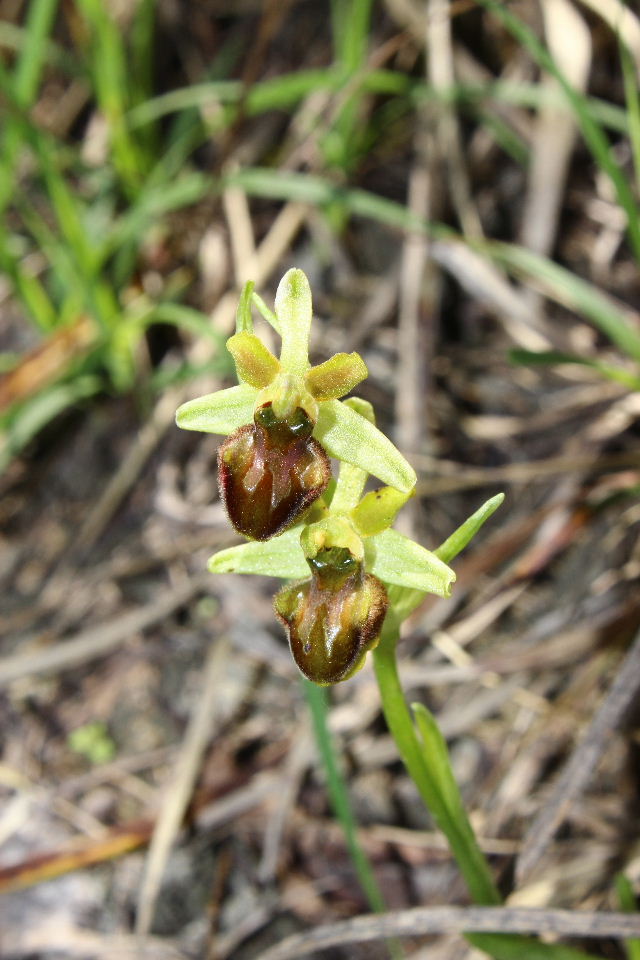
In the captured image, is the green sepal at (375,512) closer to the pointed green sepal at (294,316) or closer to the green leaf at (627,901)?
the pointed green sepal at (294,316)

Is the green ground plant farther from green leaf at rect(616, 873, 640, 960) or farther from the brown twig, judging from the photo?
green leaf at rect(616, 873, 640, 960)

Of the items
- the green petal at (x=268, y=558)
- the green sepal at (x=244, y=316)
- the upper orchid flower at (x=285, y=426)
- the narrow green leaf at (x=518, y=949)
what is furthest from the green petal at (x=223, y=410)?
the narrow green leaf at (x=518, y=949)

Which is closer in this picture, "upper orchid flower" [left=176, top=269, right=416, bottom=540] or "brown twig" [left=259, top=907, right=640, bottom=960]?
"upper orchid flower" [left=176, top=269, right=416, bottom=540]

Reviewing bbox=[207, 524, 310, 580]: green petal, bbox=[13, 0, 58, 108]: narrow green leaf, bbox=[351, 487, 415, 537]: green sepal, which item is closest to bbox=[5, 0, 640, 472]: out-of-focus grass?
bbox=[13, 0, 58, 108]: narrow green leaf

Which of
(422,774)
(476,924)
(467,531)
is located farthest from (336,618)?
(476,924)

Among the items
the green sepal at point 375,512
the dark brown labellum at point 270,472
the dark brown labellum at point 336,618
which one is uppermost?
the dark brown labellum at point 270,472

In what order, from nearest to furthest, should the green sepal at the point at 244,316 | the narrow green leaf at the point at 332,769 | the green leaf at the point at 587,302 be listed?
the green sepal at the point at 244,316
the narrow green leaf at the point at 332,769
the green leaf at the point at 587,302

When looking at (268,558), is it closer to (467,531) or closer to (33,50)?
(467,531)
